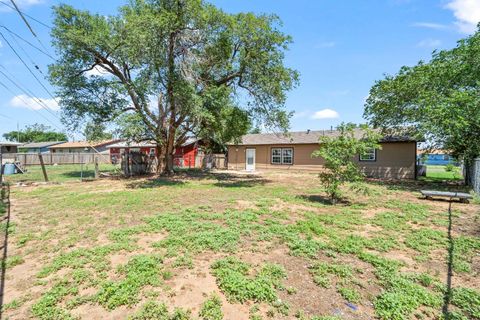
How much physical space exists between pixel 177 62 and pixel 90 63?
566cm

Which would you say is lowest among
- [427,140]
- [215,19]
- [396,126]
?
[427,140]

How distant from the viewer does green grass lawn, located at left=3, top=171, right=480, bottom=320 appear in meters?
2.92

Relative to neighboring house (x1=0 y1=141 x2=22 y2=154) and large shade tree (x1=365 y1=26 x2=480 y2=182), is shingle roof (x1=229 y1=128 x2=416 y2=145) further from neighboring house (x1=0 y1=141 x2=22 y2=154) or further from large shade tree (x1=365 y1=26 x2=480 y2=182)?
neighboring house (x1=0 y1=141 x2=22 y2=154)

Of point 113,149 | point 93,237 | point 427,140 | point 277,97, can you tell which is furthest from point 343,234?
point 113,149

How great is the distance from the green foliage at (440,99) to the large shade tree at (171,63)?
5.97 m

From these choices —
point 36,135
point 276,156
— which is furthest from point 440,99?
point 36,135

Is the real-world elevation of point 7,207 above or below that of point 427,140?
below

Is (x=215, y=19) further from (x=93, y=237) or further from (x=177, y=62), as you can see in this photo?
(x=93, y=237)

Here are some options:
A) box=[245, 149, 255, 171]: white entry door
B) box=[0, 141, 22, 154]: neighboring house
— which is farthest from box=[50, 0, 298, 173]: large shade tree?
box=[0, 141, 22, 154]: neighboring house

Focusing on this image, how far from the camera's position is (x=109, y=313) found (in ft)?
9.16

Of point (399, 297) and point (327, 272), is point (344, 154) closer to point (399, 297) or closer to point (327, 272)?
point (327, 272)

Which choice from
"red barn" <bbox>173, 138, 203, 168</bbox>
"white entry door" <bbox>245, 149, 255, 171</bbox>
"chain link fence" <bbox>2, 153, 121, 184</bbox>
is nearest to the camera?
"chain link fence" <bbox>2, 153, 121, 184</bbox>

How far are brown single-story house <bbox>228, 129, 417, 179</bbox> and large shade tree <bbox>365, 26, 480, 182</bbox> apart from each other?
2.38m

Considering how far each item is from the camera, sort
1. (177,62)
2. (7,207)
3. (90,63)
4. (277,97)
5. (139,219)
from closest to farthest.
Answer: (139,219) < (7,207) < (177,62) < (277,97) < (90,63)
